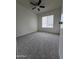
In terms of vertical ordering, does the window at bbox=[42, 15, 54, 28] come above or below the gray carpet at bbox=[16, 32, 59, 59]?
above

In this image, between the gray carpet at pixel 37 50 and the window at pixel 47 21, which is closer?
the gray carpet at pixel 37 50

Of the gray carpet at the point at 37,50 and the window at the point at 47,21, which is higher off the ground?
the window at the point at 47,21

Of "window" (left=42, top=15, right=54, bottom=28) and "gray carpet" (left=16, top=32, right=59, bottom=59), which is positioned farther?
"window" (left=42, top=15, right=54, bottom=28)

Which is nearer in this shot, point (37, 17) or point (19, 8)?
point (19, 8)

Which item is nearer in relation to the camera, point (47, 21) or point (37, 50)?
point (37, 50)

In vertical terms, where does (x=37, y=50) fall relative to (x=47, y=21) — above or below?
below

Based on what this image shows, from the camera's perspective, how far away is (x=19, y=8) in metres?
6.64

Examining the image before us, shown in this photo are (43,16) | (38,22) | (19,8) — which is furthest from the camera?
(38,22)
